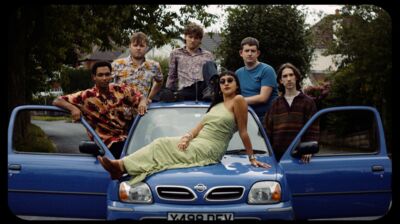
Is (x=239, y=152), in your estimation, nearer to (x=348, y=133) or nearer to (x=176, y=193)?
(x=176, y=193)

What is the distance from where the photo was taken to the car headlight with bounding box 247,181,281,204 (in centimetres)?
569

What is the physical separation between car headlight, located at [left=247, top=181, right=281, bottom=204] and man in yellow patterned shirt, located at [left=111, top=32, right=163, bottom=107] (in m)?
2.31

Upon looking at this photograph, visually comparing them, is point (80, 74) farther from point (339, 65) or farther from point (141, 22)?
point (339, 65)

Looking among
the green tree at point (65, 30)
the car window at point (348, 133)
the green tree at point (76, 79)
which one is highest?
the green tree at point (65, 30)

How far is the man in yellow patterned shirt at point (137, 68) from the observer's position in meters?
7.54

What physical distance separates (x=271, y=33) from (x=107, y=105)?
52.5 ft

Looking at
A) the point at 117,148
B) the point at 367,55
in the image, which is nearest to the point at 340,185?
the point at 117,148

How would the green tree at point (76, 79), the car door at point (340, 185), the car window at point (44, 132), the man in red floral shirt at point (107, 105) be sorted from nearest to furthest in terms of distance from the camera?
the car door at point (340, 185), the car window at point (44, 132), the man in red floral shirt at point (107, 105), the green tree at point (76, 79)

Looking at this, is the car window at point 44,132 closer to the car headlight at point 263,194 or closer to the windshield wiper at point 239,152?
the windshield wiper at point 239,152

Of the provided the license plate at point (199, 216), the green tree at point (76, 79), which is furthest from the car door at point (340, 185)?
the green tree at point (76, 79)

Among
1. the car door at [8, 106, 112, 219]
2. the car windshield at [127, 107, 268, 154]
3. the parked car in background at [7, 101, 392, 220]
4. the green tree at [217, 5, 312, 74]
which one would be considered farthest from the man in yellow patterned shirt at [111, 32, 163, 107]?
the green tree at [217, 5, 312, 74]

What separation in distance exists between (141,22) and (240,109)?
1348cm

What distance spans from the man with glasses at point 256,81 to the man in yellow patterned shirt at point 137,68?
1113 millimetres

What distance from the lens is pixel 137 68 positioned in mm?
7582
